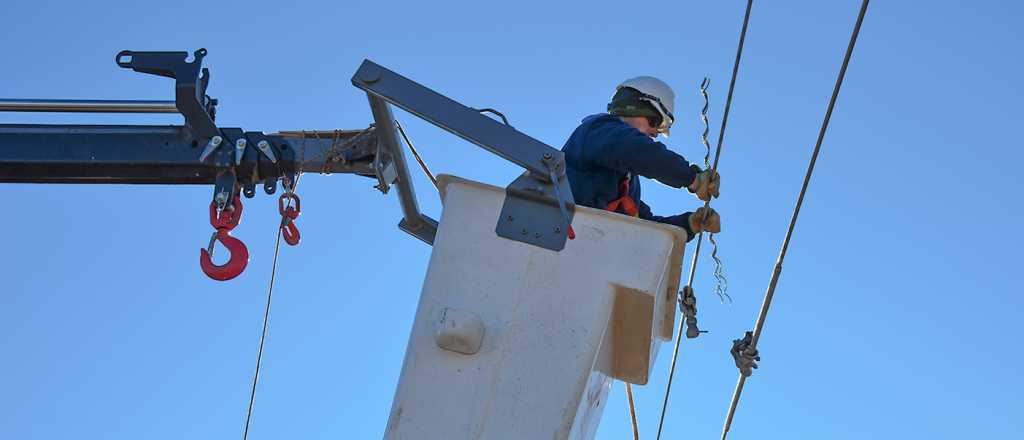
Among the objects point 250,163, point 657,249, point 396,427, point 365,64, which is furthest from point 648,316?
point 250,163

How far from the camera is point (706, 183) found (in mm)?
4918

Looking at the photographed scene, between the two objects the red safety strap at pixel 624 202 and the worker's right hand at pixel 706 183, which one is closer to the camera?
the worker's right hand at pixel 706 183

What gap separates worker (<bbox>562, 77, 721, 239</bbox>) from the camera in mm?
4898

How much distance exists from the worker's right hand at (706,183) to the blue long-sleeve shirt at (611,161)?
2cm

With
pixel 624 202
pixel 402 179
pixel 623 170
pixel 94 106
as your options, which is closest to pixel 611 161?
pixel 623 170

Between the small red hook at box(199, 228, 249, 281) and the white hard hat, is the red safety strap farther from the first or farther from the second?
the small red hook at box(199, 228, 249, 281)

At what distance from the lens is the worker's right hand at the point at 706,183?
16.1 ft

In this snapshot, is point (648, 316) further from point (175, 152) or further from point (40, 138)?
point (40, 138)

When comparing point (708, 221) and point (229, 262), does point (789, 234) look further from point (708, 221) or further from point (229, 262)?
point (229, 262)

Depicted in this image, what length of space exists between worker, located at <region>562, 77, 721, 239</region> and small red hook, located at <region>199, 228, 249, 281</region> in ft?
3.82

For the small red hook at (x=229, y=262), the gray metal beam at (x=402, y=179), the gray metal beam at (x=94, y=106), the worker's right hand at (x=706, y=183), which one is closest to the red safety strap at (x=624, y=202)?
the worker's right hand at (x=706, y=183)

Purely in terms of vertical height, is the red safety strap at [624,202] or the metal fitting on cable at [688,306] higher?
the red safety strap at [624,202]

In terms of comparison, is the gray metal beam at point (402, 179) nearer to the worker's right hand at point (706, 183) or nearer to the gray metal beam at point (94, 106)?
the gray metal beam at point (94, 106)

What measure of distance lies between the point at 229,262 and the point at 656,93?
1.95 m
